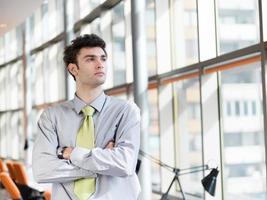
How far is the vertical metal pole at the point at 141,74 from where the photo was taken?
634 cm

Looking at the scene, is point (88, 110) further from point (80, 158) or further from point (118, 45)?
point (118, 45)

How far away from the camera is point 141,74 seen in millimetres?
6355

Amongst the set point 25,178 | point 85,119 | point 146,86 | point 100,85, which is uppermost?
point 146,86

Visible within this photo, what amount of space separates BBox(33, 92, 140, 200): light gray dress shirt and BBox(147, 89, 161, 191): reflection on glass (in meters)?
5.13

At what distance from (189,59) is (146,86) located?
741mm

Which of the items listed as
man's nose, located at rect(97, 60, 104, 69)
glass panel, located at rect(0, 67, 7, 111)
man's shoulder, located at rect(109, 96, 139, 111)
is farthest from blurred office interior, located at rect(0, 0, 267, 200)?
glass panel, located at rect(0, 67, 7, 111)

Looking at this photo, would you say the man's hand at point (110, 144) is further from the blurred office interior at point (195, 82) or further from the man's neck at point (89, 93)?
the blurred office interior at point (195, 82)

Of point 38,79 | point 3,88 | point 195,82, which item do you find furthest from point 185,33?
point 3,88

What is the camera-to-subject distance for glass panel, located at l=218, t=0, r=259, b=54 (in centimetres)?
449

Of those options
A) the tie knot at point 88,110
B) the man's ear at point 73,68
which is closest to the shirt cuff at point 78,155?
the tie knot at point 88,110

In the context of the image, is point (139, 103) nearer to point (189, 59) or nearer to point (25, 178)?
point (189, 59)

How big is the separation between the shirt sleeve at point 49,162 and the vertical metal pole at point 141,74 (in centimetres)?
469

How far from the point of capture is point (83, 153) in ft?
5.02

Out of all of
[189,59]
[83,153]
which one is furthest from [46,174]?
[189,59]
